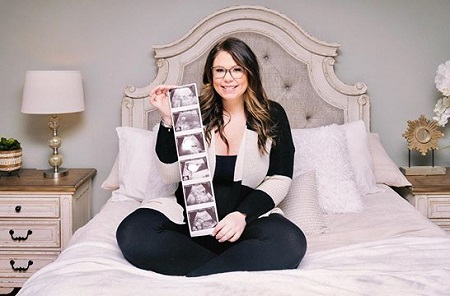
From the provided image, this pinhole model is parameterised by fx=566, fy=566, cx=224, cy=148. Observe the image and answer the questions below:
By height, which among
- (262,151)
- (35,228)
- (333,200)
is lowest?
(35,228)

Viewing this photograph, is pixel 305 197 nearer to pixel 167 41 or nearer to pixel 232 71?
pixel 232 71

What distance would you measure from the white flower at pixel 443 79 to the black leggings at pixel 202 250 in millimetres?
1475

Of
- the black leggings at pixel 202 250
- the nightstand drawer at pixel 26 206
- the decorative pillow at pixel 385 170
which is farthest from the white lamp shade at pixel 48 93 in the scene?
the decorative pillow at pixel 385 170

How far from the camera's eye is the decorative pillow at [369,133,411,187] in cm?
281

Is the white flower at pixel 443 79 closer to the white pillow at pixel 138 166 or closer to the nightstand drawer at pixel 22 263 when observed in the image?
the white pillow at pixel 138 166

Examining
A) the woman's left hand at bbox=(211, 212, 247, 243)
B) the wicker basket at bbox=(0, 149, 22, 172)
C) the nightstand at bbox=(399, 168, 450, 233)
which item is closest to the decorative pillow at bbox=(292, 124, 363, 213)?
the nightstand at bbox=(399, 168, 450, 233)

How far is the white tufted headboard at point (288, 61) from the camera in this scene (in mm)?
3018

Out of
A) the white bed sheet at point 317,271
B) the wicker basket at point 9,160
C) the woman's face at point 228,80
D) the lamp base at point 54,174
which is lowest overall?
the white bed sheet at point 317,271

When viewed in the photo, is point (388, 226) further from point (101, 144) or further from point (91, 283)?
point (101, 144)

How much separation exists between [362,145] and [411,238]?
890 mm

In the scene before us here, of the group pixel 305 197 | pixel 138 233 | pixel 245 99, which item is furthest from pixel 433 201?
pixel 138 233

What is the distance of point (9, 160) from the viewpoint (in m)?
2.93

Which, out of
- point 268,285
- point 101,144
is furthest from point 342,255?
point 101,144

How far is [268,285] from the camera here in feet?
4.95
